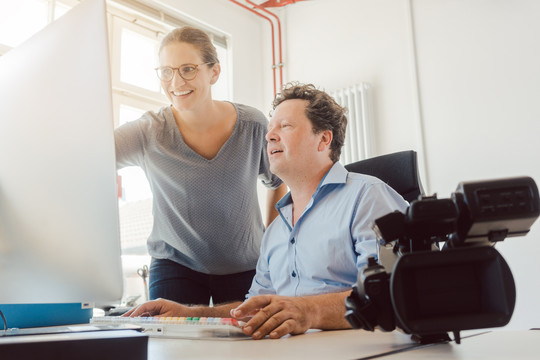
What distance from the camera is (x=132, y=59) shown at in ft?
11.0

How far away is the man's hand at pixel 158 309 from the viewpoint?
1043mm

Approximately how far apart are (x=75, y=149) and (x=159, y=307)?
1.93 feet

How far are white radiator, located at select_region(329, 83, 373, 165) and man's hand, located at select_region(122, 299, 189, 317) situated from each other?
2.44 m

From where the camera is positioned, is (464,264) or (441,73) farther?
(441,73)

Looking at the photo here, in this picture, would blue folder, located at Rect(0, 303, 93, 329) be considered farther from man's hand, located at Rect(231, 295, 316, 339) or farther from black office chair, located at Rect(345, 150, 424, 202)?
black office chair, located at Rect(345, 150, 424, 202)

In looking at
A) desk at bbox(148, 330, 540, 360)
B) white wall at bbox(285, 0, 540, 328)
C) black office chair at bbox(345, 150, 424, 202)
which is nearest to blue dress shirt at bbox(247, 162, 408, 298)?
black office chair at bbox(345, 150, 424, 202)

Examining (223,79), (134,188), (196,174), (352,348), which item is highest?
(223,79)

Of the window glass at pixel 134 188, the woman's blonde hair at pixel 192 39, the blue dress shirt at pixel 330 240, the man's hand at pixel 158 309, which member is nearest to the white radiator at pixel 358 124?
the window glass at pixel 134 188

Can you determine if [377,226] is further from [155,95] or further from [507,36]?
[155,95]

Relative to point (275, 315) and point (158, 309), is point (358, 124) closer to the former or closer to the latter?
point (158, 309)

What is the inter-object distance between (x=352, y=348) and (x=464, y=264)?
0.76 ft

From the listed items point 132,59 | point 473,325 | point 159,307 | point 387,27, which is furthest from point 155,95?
point 473,325

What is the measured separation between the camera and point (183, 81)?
5.38 ft

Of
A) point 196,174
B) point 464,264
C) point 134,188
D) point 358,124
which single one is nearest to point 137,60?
point 134,188
